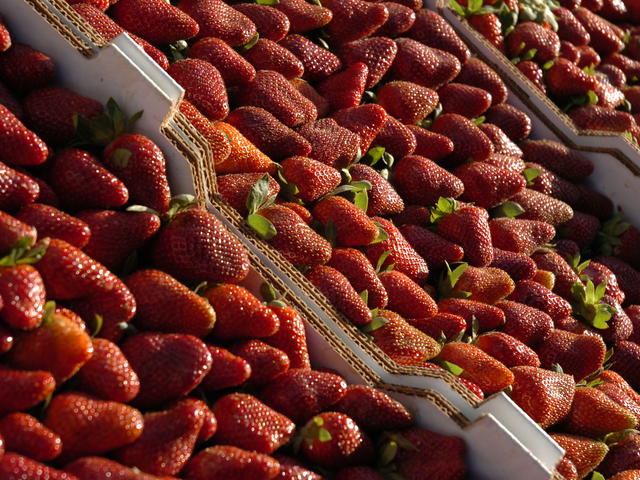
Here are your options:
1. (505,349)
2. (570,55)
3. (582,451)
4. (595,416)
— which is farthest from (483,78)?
(582,451)

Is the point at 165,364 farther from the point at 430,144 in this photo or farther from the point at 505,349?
the point at 430,144

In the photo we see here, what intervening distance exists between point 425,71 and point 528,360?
1003mm

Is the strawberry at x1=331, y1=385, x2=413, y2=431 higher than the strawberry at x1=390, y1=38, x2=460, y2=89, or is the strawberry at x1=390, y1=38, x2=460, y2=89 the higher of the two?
the strawberry at x1=390, y1=38, x2=460, y2=89

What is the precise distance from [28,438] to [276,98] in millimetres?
1299

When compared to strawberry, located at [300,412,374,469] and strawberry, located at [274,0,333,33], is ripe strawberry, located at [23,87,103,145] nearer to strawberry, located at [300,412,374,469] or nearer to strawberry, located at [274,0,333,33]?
strawberry, located at [300,412,374,469]

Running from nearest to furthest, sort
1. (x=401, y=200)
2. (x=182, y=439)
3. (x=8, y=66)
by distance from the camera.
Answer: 1. (x=182, y=439)
2. (x=8, y=66)
3. (x=401, y=200)

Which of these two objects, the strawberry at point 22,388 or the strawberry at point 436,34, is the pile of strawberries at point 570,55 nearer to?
the strawberry at point 436,34

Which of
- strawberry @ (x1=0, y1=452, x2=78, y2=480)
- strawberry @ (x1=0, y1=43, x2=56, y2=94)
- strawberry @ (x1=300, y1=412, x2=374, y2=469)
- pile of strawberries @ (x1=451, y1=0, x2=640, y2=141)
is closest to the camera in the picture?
strawberry @ (x1=0, y1=452, x2=78, y2=480)

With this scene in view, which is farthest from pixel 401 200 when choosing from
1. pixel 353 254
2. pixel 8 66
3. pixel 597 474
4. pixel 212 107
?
pixel 8 66

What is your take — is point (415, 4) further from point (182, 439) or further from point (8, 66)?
point (182, 439)

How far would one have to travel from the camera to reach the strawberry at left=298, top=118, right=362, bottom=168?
2.62m

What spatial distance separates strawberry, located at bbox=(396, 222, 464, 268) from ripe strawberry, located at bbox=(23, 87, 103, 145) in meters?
0.93

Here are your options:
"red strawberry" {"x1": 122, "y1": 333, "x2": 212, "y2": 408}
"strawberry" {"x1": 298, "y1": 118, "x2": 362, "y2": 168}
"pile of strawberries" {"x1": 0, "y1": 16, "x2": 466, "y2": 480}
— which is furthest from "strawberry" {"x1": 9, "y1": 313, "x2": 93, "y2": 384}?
"strawberry" {"x1": 298, "y1": 118, "x2": 362, "y2": 168}

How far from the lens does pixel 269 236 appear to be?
227cm
